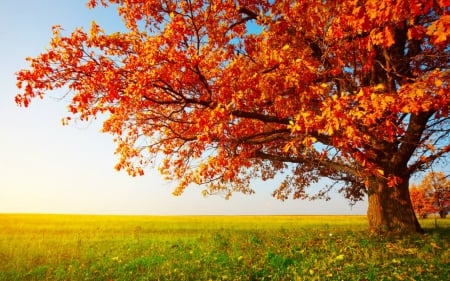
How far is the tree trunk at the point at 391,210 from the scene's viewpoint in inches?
655

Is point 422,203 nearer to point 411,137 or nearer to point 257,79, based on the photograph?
point 411,137

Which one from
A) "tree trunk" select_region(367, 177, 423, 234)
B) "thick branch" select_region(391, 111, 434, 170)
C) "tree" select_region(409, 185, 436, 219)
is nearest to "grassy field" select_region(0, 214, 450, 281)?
"tree trunk" select_region(367, 177, 423, 234)

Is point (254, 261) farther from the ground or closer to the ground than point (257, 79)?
closer to the ground

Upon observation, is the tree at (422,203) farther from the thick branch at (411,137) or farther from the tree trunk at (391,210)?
the thick branch at (411,137)

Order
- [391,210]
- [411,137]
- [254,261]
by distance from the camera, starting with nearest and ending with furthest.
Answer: [254,261] < [411,137] < [391,210]

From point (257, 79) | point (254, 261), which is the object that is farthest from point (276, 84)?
point (254, 261)

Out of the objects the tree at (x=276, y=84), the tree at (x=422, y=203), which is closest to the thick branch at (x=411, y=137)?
the tree at (x=276, y=84)

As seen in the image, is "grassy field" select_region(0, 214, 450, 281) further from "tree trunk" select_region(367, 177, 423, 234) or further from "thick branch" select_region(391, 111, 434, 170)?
"thick branch" select_region(391, 111, 434, 170)

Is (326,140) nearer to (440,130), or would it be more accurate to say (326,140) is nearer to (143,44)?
(440,130)

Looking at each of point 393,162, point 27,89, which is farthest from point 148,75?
point 393,162

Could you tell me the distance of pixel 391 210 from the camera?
1691 centimetres

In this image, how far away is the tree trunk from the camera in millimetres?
16641

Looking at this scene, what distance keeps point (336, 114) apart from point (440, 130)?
8.93m

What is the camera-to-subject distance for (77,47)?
12.2 meters
